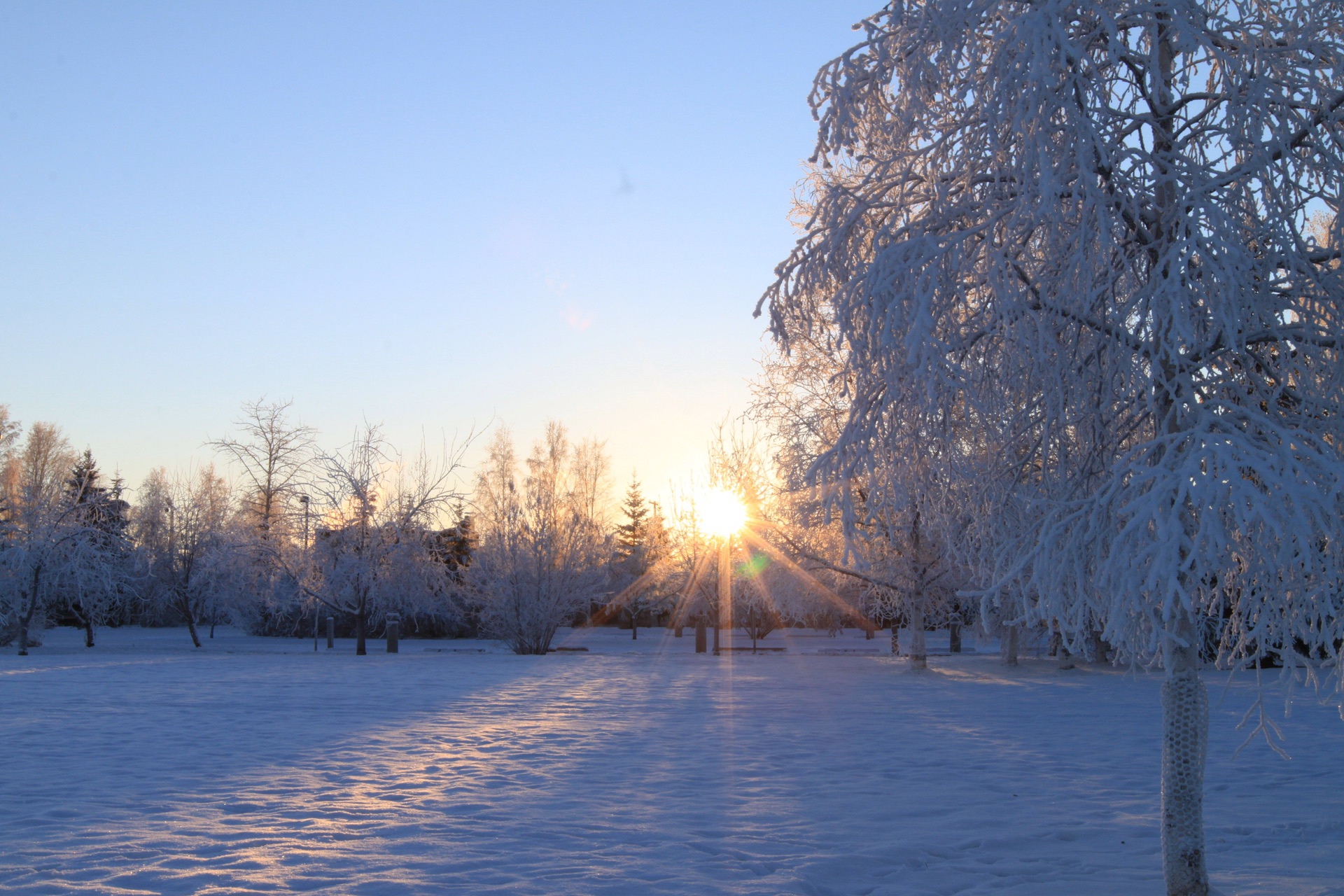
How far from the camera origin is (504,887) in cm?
584

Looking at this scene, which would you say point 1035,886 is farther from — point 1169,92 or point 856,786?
point 1169,92

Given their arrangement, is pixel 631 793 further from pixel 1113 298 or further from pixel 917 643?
pixel 917 643

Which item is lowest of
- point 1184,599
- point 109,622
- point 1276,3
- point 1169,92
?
point 109,622

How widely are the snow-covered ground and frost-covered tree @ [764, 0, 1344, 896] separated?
197 centimetres

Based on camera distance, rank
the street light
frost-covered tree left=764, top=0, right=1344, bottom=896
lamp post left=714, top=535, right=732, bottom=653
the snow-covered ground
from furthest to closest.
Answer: lamp post left=714, top=535, right=732, bottom=653, the street light, the snow-covered ground, frost-covered tree left=764, top=0, right=1344, bottom=896

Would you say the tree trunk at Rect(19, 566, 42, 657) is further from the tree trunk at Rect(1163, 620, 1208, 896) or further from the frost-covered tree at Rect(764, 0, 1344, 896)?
the tree trunk at Rect(1163, 620, 1208, 896)

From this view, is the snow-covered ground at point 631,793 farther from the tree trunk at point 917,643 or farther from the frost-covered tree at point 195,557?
the frost-covered tree at point 195,557

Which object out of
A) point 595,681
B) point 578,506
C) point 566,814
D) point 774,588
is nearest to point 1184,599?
point 566,814

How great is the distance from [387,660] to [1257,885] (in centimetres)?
2637

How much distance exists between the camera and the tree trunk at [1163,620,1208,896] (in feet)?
18.4

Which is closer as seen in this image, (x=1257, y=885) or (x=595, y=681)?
(x=1257, y=885)

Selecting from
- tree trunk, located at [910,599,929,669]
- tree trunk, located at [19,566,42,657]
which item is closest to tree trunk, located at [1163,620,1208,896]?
tree trunk, located at [910,599,929,669]

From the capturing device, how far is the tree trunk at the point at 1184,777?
18.4 ft

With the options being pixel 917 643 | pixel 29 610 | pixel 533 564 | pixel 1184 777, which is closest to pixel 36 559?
pixel 29 610
